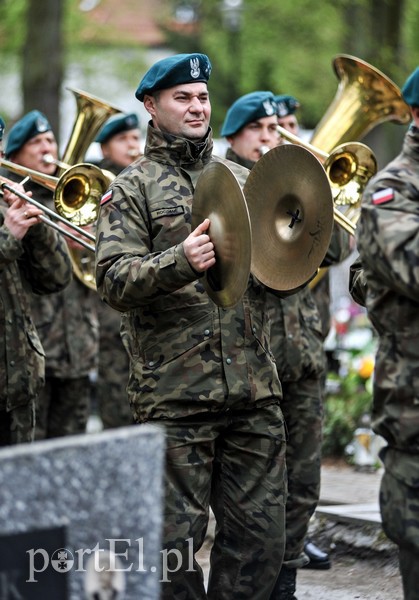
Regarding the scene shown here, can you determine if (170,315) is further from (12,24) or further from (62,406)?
(12,24)

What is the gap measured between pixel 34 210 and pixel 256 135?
1274mm

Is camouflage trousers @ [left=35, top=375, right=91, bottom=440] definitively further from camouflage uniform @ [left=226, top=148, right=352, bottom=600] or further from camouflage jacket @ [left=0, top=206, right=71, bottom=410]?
camouflage uniform @ [left=226, top=148, right=352, bottom=600]

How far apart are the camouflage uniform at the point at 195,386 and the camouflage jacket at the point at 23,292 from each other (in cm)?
102

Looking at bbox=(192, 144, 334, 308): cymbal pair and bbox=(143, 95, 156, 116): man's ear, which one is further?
bbox=(143, 95, 156, 116): man's ear

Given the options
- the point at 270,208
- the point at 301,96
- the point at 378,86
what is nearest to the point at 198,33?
the point at 301,96

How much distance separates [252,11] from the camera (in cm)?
2897

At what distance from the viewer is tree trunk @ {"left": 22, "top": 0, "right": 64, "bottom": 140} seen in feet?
50.4

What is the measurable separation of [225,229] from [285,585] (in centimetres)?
201

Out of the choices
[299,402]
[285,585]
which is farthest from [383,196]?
[285,585]

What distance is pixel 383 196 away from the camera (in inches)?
164

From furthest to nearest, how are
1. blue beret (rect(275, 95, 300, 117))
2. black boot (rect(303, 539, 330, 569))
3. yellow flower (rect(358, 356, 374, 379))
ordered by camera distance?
yellow flower (rect(358, 356, 374, 379)) → blue beret (rect(275, 95, 300, 117)) → black boot (rect(303, 539, 330, 569))

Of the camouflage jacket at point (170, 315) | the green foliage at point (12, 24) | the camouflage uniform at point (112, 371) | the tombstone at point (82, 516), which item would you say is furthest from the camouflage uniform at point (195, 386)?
the green foliage at point (12, 24)

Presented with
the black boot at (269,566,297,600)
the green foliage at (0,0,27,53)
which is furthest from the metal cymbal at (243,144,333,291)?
the green foliage at (0,0,27,53)

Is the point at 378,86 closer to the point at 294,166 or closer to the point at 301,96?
the point at 294,166
